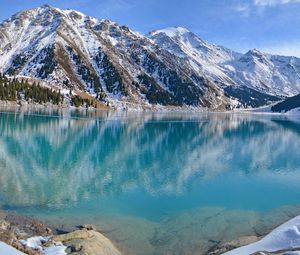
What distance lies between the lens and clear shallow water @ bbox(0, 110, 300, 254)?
32062mm

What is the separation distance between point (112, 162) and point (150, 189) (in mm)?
18267

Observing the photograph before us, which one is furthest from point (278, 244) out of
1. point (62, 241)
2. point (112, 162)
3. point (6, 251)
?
point (112, 162)

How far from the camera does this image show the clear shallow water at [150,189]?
105 ft

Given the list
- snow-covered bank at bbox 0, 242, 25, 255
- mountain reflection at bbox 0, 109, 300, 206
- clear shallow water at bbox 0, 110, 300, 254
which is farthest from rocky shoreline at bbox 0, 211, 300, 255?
mountain reflection at bbox 0, 109, 300, 206

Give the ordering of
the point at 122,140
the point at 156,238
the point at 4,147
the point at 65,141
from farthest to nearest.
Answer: the point at 122,140
the point at 65,141
the point at 4,147
the point at 156,238

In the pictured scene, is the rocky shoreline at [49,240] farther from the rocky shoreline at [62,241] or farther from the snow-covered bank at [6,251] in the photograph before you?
the snow-covered bank at [6,251]

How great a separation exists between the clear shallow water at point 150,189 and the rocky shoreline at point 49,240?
2.08 metres

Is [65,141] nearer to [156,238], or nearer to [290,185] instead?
[290,185]

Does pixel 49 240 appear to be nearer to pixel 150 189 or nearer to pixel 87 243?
pixel 87 243

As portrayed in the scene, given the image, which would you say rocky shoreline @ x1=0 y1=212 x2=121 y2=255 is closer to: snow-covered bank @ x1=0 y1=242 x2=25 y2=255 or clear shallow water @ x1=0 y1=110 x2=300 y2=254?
clear shallow water @ x1=0 y1=110 x2=300 y2=254

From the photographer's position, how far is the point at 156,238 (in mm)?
29906

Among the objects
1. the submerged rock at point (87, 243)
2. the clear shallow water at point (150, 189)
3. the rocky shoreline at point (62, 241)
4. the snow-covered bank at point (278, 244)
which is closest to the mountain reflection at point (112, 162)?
the clear shallow water at point (150, 189)

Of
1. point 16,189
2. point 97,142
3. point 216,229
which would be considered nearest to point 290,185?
point 216,229

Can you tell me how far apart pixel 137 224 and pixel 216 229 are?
6.37 m
